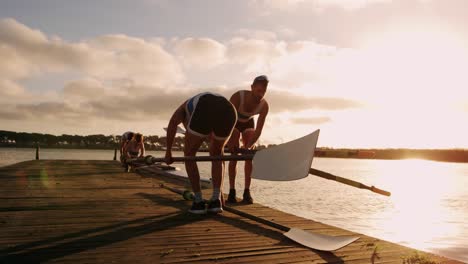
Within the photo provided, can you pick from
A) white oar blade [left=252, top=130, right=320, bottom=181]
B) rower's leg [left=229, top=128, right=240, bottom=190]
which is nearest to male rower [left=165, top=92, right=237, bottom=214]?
white oar blade [left=252, top=130, right=320, bottom=181]

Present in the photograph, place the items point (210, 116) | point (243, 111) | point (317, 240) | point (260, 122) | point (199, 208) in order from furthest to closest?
point (260, 122) < point (243, 111) < point (199, 208) < point (210, 116) < point (317, 240)

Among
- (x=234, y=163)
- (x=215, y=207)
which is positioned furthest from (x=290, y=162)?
(x=234, y=163)

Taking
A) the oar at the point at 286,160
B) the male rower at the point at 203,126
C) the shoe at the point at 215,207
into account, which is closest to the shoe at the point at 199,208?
the male rower at the point at 203,126

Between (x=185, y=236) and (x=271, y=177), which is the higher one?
(x=271, y=177)

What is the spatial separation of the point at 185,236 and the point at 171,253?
2.61ft

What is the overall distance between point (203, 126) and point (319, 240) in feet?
8.43

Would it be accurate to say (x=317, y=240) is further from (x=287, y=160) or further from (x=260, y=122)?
(x=260, y=122)

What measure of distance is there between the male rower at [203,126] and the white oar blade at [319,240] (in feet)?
6.19

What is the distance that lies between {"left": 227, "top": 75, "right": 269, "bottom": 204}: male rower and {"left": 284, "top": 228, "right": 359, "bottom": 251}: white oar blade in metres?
2.85

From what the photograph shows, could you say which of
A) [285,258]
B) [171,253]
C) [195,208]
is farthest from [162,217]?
[285,258]

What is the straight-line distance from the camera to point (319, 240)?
476 cm

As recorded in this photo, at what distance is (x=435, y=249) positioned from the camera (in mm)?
7332

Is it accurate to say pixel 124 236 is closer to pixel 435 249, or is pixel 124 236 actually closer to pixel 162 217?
pixel 162 217

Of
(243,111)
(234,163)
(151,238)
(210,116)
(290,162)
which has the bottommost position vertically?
(151,238)
